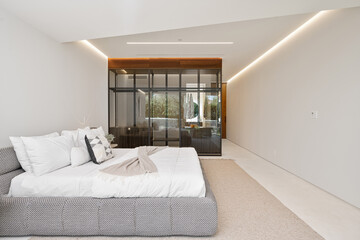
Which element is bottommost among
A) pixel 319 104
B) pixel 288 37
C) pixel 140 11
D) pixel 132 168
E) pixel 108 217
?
pixel 108 217

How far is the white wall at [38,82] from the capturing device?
7.22ft

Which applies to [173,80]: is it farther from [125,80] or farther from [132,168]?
[132,168]

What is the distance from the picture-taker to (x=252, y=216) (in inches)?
83.9

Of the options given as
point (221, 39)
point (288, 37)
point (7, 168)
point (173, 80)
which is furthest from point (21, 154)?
point (288, 37)

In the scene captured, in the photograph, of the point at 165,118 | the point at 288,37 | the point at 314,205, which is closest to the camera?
the point at 314,205

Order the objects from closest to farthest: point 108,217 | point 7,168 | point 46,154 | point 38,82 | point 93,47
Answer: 1. point 108,217
2. point 7,168
3. point 46,154
4. point 38,82
5. point 93,47

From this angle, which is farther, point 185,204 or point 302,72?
point 302,72

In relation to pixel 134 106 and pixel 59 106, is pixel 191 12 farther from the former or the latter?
pixel 134 106

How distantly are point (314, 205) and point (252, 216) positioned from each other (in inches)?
38.8

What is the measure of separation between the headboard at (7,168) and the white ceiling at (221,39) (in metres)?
2.71

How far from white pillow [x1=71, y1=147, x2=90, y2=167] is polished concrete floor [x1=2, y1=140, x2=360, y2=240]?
2.73 m

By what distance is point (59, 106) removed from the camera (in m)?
3.08

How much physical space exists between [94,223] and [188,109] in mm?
3954

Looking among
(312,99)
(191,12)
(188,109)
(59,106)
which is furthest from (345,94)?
(59,106)
